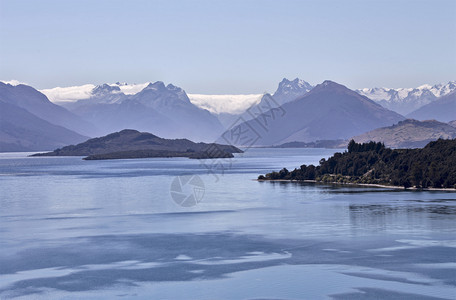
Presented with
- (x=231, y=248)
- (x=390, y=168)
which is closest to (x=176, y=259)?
(x=231, y=248)

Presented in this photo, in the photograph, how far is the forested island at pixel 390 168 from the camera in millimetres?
146750

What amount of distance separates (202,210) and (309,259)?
157ft

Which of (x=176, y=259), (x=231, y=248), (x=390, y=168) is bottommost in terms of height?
(x=176, y=259)

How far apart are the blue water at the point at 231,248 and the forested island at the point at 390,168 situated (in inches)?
757

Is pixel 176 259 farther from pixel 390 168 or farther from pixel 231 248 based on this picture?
pixel 390 168

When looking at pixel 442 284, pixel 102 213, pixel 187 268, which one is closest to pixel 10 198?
pixel 102 213

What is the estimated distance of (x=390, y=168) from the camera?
165 meters

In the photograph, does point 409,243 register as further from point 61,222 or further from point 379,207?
point 61,222

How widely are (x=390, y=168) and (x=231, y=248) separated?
326ft

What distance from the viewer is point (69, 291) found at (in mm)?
55625

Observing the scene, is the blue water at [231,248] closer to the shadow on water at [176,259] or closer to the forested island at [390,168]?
the shadow on water at [176,259]

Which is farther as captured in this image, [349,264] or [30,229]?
[30,229]

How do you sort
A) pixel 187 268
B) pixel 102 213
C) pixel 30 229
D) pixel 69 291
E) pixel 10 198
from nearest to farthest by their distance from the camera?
pixel 69 291 → pixel 187 268 → pixel 30 229 → pixel 102 213 → pixel 10 198

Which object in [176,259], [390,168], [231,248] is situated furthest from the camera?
[390,168]
